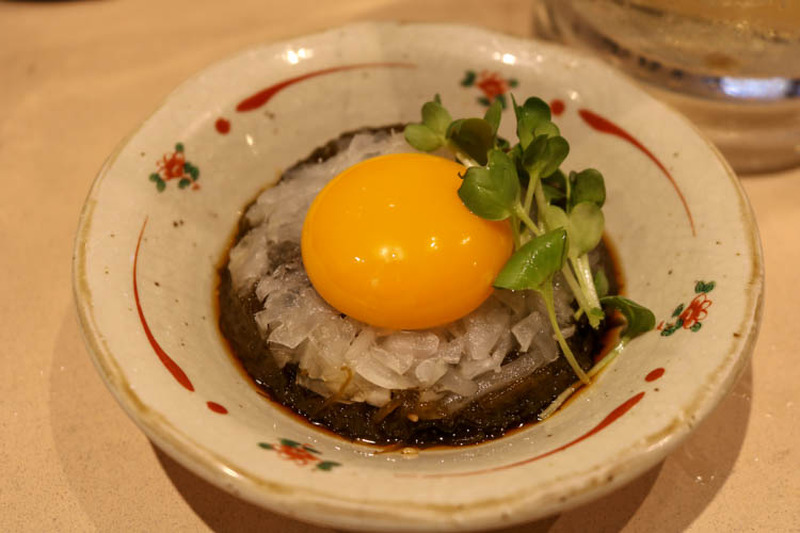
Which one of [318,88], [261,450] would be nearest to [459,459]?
[261,450]

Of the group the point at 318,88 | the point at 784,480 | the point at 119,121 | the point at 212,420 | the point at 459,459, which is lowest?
the point at 784,480

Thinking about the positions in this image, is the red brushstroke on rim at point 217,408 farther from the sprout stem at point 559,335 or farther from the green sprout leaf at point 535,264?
the sprout stem at point 559,335

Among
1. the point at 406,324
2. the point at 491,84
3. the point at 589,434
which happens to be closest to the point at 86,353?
the point at 406,324

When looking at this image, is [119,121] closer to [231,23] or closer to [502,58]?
[231,23]

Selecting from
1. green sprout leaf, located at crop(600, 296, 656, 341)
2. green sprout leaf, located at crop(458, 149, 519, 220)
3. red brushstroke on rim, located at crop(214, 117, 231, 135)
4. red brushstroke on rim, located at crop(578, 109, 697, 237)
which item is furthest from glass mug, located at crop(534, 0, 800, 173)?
red brushstroke on rim, located at crop(214, 117, 231, 135)

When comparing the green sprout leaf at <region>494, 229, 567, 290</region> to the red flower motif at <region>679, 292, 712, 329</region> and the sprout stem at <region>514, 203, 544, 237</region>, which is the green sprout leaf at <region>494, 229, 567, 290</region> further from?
the red flower motif at <region>679, 292, 712, 329</region>

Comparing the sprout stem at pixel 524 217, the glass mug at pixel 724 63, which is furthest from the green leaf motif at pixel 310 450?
the glass mug at pixel 724 63

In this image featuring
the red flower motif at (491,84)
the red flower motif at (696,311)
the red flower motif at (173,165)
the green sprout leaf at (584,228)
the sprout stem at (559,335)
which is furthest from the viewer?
the red flower motif at (491,84)
